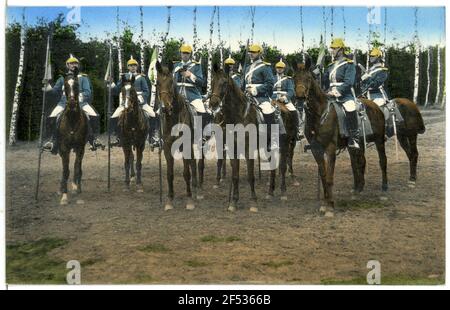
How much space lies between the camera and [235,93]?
9758 millimetres

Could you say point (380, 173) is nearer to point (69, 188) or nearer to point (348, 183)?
point (348, 183)

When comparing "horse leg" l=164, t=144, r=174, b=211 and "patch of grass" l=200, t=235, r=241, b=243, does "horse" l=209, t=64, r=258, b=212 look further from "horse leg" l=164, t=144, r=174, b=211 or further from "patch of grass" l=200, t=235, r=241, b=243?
"horse leg" l=164, t=144, r=174, b=211

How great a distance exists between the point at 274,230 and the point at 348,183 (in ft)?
4.53

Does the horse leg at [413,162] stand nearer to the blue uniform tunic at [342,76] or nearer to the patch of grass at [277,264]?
the blue uniform tunic at [342,76]

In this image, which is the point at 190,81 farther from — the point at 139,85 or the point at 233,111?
Answer: the point at 233,111

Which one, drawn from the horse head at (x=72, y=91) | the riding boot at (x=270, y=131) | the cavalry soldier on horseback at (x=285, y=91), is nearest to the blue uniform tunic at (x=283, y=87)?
the cavalry soldier on horseback at (x=285, y=91)

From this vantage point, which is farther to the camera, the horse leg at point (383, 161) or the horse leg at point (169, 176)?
the horse leg at point (383, 161)

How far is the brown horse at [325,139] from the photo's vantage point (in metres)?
9.52

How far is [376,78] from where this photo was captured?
10.3m

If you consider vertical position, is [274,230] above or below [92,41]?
below

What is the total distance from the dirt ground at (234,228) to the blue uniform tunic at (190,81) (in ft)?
3.52

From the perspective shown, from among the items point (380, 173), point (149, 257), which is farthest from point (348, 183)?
point (149, 257)

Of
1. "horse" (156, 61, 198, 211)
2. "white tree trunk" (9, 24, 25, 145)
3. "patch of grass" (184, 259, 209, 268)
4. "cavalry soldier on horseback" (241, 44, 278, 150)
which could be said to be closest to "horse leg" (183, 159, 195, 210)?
"horse" (156, 61, 198, 211)

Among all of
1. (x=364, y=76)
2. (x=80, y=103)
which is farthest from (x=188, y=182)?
(x=364, y=76)
